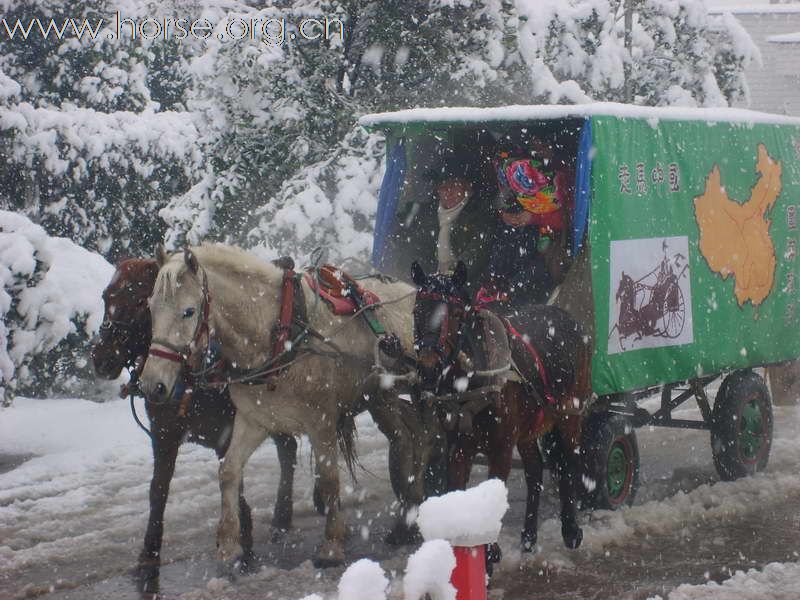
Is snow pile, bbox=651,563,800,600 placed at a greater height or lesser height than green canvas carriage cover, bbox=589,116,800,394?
lesser

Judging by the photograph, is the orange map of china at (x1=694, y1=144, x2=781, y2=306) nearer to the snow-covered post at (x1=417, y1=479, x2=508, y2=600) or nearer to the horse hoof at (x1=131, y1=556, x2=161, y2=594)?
the horse hoof at (x1=131, y1=556, x2=161, y2=594)

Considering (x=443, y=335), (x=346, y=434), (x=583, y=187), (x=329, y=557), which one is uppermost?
(x=583, y=187)

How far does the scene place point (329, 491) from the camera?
6.26 m

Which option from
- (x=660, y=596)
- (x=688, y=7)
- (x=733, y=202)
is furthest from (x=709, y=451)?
(x=688, y=7)

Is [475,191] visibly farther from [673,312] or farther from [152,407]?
[152,407]

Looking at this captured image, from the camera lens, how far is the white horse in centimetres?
560

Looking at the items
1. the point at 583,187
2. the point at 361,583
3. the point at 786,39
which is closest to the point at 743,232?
the point at 583,187

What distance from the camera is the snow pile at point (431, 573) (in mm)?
2756

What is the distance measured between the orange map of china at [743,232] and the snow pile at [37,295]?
5872mm

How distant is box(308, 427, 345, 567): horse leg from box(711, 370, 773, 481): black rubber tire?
3.52 m

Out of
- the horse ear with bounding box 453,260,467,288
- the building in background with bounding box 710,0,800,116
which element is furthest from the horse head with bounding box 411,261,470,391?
the building in background with bounding box 710,0,800,116

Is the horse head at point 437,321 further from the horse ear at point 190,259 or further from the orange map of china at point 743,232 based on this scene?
the orange map of china at point 743,232

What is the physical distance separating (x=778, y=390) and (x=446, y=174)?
4.01m

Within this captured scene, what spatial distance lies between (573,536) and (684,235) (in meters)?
2.39
